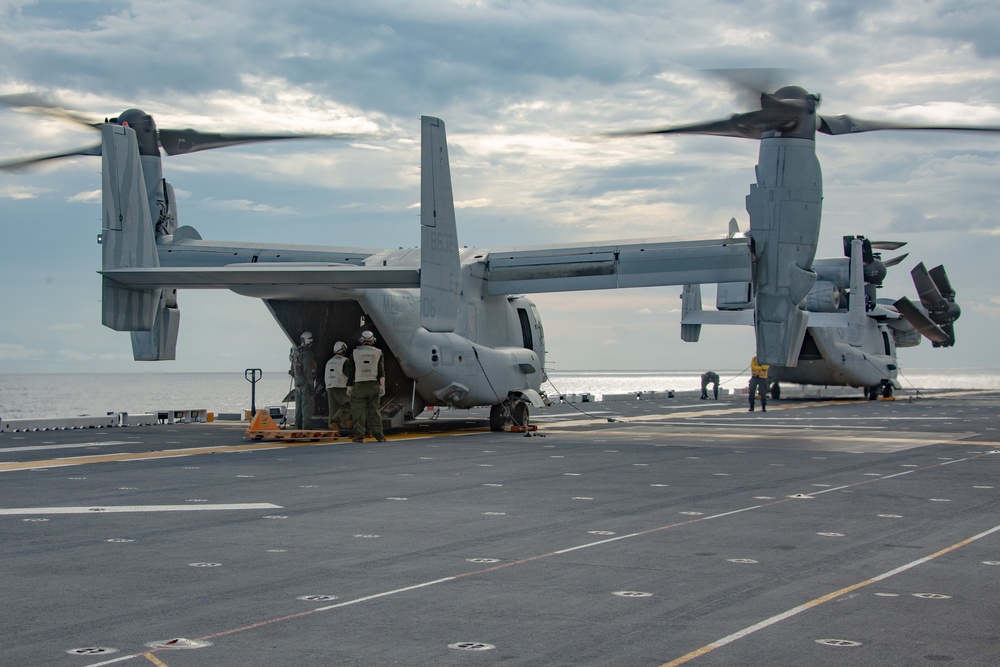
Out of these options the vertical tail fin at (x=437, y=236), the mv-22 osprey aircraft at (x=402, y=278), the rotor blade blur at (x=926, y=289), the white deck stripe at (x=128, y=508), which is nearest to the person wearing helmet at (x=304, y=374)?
the mv-22 osprey aircraft at (x=402, y=278)

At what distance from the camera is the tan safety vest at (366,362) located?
20.8m

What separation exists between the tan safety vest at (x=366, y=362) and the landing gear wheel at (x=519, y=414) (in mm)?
4740

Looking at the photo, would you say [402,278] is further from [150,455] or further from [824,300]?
[824,300]

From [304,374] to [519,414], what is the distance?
541cm

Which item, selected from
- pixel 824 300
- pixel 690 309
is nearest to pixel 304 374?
pixel 690 309

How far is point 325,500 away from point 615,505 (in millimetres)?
3341

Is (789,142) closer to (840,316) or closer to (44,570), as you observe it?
(44,570)

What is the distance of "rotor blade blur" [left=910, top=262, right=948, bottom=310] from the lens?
53.9 m

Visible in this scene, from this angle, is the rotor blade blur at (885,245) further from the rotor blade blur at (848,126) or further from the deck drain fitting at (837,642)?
the deck drain fitting at (837,642)

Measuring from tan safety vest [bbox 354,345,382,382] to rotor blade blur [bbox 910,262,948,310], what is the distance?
41018mm

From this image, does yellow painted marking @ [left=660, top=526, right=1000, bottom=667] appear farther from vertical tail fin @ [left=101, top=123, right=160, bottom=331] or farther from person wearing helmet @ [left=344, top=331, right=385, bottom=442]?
vertical tail fin @ [left=101, top=123, right=160, bottom=331]

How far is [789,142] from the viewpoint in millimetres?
21844

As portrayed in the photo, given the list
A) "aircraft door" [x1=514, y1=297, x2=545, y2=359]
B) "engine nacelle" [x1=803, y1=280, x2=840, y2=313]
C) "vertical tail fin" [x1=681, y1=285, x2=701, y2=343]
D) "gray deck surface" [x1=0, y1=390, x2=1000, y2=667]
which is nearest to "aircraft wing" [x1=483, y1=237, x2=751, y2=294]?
"aircraft door" [x1=514, y1=297, x2=545, y2=359]

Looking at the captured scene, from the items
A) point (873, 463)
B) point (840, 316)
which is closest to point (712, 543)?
point (873, 463)
